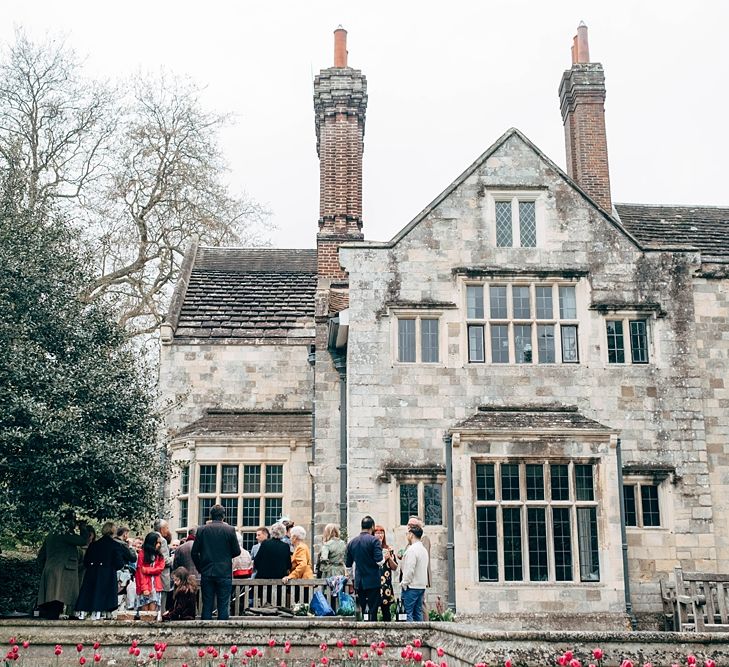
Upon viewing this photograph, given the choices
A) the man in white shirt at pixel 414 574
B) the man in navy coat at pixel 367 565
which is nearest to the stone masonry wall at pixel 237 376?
the man in navy coat at pixel 367 565

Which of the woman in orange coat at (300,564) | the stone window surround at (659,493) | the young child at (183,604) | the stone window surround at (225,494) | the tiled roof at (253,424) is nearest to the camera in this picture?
the young child at (183,604)

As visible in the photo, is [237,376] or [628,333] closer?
[628,333]

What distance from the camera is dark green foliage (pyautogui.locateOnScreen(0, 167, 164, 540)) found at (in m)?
14.5

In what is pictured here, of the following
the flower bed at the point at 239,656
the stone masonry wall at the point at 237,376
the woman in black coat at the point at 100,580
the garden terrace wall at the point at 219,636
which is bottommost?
the flower bed at the point at 239,656

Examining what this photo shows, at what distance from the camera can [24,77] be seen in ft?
100

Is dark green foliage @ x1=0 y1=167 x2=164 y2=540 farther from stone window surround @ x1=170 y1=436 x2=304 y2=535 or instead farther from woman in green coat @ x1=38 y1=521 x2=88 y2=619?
stone window surround @ x1=170 y1=436 x2=304 y2=535

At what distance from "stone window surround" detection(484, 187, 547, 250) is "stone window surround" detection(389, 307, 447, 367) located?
6.40 feet

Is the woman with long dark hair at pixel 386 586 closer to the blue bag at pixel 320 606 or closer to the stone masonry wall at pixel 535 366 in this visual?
the blue bag at pixel 320 606

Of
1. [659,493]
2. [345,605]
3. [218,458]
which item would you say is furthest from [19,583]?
[659,493]

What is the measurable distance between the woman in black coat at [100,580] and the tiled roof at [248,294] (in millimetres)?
9219

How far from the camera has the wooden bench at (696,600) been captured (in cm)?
1559

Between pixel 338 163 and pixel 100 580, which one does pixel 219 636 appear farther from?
pixel 338 163

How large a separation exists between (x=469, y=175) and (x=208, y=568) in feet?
32.6

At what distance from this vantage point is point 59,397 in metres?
15.1
